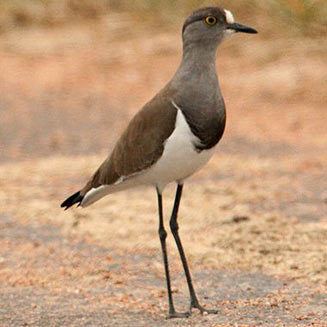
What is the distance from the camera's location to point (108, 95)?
42.9 feet

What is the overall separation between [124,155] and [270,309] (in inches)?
40.3

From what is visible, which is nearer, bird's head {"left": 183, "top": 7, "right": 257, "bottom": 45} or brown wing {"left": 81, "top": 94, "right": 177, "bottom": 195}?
brown wing {"left": 81, "top": 94, "right": 177, "bottom": 195}

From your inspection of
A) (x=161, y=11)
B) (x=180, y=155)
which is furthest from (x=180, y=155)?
(x=161, y=11)

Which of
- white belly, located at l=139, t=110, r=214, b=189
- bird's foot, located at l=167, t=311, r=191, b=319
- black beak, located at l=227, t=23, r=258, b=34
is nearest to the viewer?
white belly, located at l=139, t=110, r=214, b=189

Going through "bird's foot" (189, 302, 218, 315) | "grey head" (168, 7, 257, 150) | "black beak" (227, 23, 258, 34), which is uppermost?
"black beak" (227, 23, 258, 34)

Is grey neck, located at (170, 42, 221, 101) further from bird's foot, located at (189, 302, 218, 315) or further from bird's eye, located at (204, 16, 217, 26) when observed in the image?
bird's foot, located at (189, 302, 218, 315)

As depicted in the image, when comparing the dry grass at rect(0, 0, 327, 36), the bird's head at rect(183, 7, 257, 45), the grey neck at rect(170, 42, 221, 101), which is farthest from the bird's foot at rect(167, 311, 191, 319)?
the dry grass at rect(0, 0, 327, 36)

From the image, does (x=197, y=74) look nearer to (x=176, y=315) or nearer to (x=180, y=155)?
(x=180, y=155)

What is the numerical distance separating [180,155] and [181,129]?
12 cm

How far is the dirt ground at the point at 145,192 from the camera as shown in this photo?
656 cm

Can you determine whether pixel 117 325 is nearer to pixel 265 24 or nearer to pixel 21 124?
pixel 21 124

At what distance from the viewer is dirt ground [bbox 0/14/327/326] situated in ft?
21.5

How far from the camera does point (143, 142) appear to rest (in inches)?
245

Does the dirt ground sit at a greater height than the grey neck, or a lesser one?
lesser
